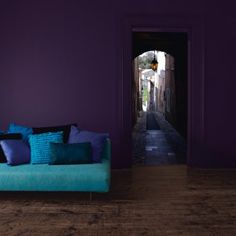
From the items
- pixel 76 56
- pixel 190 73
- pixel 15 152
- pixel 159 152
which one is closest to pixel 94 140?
pixel 15 152

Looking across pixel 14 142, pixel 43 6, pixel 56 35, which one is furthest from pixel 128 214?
pixel 43 6

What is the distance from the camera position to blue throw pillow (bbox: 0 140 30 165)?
16.5ft

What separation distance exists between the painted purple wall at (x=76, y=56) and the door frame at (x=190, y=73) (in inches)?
3.5

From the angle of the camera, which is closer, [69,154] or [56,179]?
[56,179]

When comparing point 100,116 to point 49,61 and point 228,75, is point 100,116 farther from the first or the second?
point 228,75

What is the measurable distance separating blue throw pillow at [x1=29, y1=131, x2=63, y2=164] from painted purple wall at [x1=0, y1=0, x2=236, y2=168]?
1.55 metres

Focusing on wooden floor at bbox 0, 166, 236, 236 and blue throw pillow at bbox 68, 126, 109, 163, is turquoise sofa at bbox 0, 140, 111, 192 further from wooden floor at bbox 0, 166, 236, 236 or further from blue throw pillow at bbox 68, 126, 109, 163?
blue throw pillow at bbox 68, 126, 109, 163

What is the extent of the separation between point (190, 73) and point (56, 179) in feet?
11.3

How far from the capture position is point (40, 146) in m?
5.15

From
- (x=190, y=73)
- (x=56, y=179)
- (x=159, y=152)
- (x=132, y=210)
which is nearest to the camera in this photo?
(x=132, y=210)

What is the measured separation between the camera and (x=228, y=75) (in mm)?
6898

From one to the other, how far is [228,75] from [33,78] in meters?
3.51

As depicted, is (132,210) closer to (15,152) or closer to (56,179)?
(56,179)

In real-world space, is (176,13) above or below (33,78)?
above
